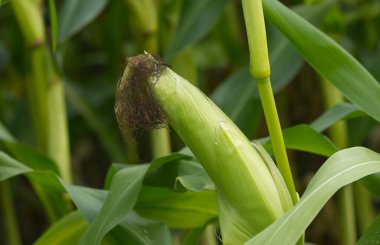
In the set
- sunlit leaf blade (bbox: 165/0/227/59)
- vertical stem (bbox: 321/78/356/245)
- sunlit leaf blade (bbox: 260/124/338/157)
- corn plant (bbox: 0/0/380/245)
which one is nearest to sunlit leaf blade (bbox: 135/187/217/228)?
corn plant (bbox: 0/0/380/245)

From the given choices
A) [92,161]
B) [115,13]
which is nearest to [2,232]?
[92,161]

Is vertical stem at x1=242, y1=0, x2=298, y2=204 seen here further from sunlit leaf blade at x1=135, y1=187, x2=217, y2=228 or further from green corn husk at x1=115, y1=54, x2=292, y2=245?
sunlit leaf blade at x1=135, y1=187, x2=217, y2=228

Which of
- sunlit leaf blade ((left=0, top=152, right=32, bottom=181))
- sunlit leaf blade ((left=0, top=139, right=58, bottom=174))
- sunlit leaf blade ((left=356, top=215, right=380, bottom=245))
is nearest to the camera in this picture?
sunlit leaf blade ((left=356, top=215, right=380, bottom=245))

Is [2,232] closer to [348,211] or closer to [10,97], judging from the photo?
[10,97]

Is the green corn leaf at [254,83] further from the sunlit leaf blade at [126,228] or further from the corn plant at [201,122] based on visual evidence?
the sunlit leaf blade at [126,228]

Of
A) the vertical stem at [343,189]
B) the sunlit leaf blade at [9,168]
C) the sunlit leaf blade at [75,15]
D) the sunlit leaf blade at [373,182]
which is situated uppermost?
the sunlit leaf blade at [75,15]

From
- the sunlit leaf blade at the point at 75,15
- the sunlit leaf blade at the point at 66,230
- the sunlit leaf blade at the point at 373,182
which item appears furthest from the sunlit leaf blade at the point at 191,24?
the sunlit leaf blade at the point at 373,182
